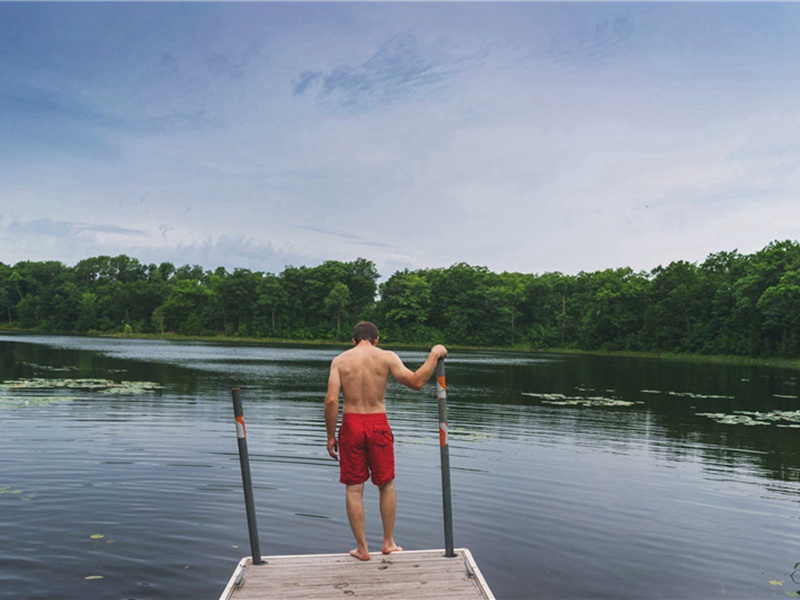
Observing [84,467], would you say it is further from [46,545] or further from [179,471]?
[46,545]

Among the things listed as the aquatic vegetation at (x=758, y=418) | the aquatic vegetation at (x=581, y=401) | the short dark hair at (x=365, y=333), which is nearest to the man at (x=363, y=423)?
the short dark hair at (x=365, y=333)

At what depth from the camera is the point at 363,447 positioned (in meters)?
5.86

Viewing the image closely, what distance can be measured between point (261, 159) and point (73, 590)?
94.1 metres

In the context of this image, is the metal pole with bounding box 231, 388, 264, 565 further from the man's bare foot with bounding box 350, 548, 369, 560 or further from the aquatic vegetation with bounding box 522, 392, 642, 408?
the aquatic vegetation with bounding box 522, 392, 642, 408

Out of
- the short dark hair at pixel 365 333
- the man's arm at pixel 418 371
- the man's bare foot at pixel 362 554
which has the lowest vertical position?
the man's bare foot at pixel 362 554

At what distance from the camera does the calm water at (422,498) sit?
6.99m

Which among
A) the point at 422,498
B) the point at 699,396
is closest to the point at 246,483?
the point at 422,498

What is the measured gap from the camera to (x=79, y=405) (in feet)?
65.9

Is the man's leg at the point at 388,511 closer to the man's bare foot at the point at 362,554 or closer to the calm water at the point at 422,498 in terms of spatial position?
the man's bare foot at the point at 362,554

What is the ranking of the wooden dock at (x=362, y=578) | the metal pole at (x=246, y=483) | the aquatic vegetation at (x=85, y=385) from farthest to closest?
the aquatic vegetation at (x=85, y=385), the metal pole at (x=246, y=483), the wooden dock at (x=362, y=578)

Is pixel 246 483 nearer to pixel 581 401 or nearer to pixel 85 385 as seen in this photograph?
pixel 581 401

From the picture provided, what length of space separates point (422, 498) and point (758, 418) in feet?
54.5

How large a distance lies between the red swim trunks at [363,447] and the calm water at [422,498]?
2000 mm

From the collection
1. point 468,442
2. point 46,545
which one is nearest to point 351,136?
point 468,442
